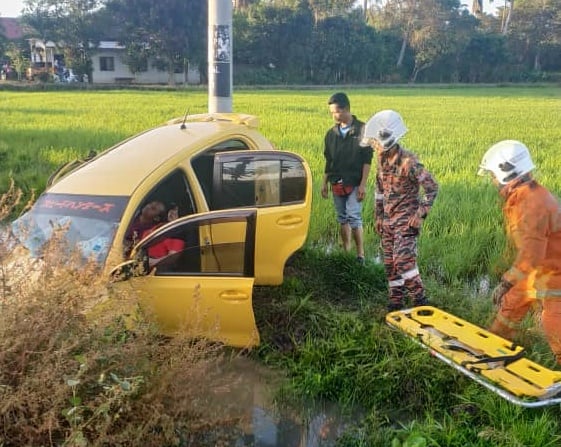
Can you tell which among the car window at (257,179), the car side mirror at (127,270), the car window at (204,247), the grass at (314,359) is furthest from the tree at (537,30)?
the car side mirror at (127,270)

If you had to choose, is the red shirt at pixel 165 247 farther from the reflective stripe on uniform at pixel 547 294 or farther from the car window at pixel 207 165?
the reflective stripe on uniform at pixel 547 294

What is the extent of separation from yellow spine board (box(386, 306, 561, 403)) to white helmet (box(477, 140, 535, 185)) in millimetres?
1115

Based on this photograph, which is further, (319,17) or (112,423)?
(319,17)

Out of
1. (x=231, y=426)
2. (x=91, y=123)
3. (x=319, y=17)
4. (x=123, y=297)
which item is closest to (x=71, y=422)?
(x=123, y=297)

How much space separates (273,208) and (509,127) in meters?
15.8

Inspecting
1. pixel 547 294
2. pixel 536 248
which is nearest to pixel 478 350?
pixel 547 294

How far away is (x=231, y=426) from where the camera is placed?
10.6ft

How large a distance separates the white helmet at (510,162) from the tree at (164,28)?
43261mm

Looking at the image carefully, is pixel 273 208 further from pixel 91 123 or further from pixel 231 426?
pixel 91 123

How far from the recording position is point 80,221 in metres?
3.77

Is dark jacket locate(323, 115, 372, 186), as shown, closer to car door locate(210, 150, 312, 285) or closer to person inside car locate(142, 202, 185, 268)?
car door locate(210, 150, 312, 285)

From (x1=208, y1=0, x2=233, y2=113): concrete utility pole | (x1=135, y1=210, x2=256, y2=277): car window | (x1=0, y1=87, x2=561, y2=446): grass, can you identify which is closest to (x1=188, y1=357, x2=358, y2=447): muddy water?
(x1=0, y1=87, x2=561, y2=446): grass

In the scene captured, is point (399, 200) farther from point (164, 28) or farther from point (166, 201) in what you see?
point (164, 28)

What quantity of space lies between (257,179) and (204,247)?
34.2 inches
